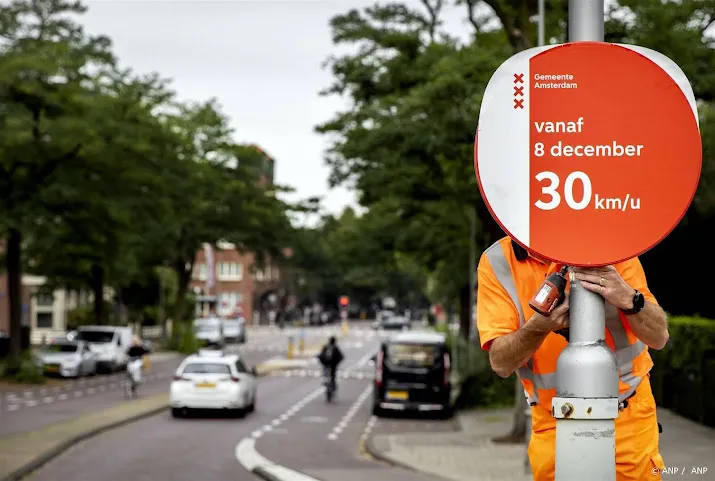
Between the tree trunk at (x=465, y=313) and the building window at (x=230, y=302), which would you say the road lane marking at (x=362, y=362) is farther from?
the building window at (x=230, y=302)

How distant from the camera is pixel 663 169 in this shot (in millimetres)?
3053

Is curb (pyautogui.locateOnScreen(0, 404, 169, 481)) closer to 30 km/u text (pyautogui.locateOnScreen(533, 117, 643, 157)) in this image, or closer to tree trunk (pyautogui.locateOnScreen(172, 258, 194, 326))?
30 km/u text (pyautogui.locateOnScreen(533, 117, 643, 157))

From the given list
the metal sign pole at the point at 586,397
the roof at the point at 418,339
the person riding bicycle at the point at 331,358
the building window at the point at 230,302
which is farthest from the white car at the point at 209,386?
the building window at the point at 230,302

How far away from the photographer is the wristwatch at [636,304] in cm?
308

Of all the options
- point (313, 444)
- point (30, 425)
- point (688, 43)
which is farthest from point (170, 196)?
point (688, 43)

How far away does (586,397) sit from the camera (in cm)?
295

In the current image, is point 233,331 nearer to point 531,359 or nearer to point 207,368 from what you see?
point 207,368

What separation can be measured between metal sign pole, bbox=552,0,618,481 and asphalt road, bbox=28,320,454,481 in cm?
1107

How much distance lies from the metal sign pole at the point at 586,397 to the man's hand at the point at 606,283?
24mm

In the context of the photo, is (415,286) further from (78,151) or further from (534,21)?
(534,21)

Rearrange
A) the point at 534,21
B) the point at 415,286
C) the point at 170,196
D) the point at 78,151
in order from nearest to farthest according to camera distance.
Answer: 1. the point at 534,21
2. the point at 78,151
3. the point at 170,196
4. the point at 415,286

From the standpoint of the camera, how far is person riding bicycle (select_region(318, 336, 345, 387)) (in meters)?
30.6

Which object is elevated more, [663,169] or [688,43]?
[688,43]

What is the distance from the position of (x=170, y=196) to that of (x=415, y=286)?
98.7 metres
